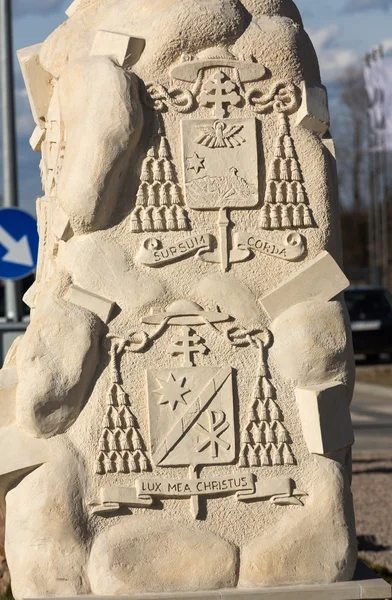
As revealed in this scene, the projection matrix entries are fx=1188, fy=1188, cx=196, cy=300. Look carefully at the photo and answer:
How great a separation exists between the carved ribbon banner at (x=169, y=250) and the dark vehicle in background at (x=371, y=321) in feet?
56.4

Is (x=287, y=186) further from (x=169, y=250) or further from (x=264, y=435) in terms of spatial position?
(x=264, y=435)

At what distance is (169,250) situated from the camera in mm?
5008

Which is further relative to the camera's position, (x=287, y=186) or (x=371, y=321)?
(x=371, y=321)

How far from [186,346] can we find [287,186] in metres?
0.82

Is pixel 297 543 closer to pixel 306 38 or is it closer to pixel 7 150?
pixel 306 38

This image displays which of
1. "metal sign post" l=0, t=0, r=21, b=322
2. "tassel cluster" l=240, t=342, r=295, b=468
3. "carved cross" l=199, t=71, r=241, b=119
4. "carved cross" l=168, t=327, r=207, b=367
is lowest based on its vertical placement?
"tassel cluster" l=240, t=342, r=295, b=468

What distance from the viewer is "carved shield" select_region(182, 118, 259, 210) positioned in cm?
505

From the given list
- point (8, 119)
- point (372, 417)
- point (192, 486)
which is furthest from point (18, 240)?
point (372, 417)

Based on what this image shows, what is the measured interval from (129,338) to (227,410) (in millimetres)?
506

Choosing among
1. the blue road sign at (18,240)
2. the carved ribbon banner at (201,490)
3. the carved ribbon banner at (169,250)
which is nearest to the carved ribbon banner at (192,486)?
the carved ribbon banner at (201,490)

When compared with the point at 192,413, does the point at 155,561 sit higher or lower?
lower

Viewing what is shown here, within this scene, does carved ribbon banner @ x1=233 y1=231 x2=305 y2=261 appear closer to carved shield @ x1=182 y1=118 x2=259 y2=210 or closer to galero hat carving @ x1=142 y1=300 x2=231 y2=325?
carved shield @ x1=182 y1=118 x2=259 y2=210

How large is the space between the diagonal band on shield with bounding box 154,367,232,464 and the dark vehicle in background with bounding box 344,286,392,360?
1725 cm

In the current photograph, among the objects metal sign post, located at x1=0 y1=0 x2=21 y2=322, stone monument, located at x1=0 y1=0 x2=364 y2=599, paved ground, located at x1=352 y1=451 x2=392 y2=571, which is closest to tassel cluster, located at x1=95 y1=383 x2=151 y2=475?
stone monument, located at x1=0 y1=0 x2=364 y2=599
